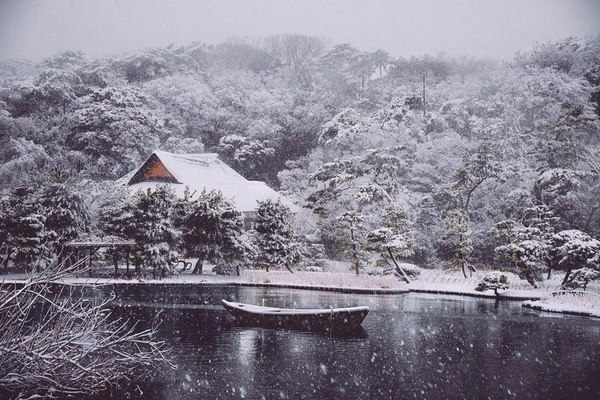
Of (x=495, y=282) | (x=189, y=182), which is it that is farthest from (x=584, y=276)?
(x=189, y=182)

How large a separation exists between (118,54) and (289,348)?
179 ft

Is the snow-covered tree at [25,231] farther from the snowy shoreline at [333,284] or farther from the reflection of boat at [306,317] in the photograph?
the reflection of boat at [306,317]

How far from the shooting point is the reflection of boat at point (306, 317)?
1466 centimetres

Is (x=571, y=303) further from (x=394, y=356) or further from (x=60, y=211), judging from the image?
(x=60, y=211)

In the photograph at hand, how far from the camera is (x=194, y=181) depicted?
3822 centimetres

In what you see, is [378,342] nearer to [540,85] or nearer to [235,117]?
[540,85]

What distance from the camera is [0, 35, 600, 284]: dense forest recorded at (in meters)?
28.9

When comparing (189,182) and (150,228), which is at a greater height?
(189,182)

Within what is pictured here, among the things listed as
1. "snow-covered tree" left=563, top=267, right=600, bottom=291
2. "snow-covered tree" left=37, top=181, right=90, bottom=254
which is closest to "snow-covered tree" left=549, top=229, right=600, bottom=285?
"snow-covered tree" left=563, top=267, right=600, bottom=291

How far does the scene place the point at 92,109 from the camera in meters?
42.0

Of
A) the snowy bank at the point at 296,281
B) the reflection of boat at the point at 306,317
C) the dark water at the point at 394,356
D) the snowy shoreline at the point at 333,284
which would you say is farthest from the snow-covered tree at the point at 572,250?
the reflection of boat at the point at 306,317

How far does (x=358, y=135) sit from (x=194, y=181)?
12.9 metres

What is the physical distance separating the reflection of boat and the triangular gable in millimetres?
23602

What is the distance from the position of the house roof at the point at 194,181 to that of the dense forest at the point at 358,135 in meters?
3.31
